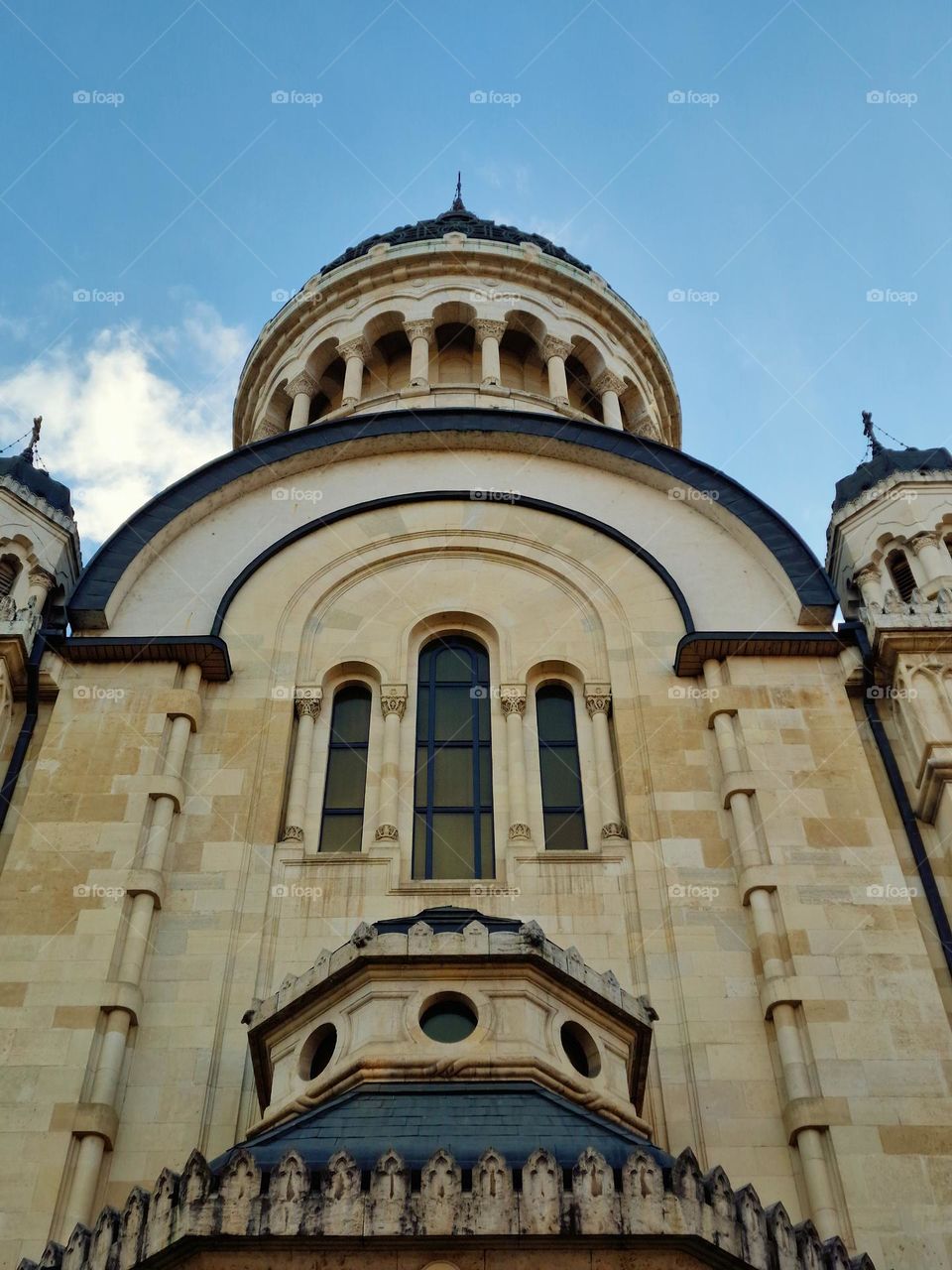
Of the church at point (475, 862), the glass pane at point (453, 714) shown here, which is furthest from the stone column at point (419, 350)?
the glass pane at point (453, 714)

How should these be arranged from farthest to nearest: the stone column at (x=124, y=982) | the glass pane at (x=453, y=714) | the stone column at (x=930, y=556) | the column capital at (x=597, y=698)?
1. the stone column at (x=930, y=556)
2. the glass pane at (x=453, y=714)
3. the column capital at (x=597, y=698)
4. the stone column at (x=124, y=982)

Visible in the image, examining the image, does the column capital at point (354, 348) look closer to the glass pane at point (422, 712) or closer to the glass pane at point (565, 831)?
the glass pane at point (422, 712)

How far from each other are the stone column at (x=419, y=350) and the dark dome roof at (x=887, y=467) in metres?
10.4

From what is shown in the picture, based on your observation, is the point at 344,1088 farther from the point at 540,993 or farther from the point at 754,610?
the point at 754,610

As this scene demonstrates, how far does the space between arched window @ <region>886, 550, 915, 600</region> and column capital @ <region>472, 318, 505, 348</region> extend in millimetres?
12630

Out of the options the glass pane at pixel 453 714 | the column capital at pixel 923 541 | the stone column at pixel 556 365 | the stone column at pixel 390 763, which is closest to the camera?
the stone column at pixel 390 763

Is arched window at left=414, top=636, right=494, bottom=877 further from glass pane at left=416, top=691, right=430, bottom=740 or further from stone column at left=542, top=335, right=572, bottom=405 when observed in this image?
stone column at left=542, top=335, right=572, bottom=405

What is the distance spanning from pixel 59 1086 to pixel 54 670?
6.34 metres

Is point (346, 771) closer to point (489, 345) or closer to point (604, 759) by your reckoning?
point (604, 759)

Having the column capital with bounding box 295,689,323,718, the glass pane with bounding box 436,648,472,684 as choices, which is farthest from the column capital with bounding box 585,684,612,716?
the column capital with bounding box 295,689,323,718

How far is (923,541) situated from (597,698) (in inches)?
226

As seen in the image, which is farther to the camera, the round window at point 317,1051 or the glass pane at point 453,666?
the glass pane at point 453,666

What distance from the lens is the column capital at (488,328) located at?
3072 centimetres

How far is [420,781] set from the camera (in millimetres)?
17891
